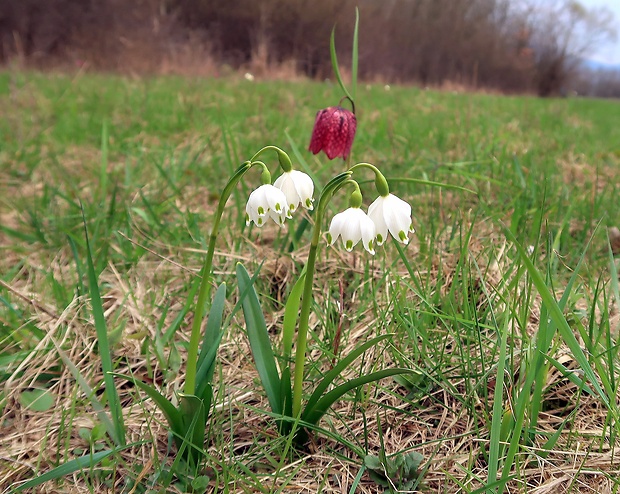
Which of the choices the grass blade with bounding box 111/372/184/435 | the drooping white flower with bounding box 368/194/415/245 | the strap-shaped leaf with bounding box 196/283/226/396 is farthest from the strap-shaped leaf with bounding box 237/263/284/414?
the drooping white flower with bounding box 368/194/415/245

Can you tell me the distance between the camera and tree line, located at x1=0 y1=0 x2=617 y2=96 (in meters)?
9.86

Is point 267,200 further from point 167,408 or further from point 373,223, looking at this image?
point 167,408

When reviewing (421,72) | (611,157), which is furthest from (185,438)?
(421,72)

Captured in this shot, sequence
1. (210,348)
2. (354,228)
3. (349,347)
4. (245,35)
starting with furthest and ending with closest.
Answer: (245,35) → (349,347) → (210,348) → (354,228)

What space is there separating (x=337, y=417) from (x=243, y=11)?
14.8 metres

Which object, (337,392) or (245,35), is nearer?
(337,392)

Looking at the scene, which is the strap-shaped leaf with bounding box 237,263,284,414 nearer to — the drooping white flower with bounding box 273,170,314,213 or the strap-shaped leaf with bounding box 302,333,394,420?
the strap-shaped leaf with bounding box 302,333,394,420

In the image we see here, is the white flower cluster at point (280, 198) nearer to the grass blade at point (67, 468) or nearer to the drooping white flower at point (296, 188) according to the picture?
the drooping white flower at point (296, 188)

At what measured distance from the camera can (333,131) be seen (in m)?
1.15

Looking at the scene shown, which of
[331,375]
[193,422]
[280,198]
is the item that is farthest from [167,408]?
[280,198]

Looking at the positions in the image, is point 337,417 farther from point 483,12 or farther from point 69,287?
point 483,12

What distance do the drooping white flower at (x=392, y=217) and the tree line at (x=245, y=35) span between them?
87.1 inches

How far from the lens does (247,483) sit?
31.8 inches

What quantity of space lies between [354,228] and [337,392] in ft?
0.87
